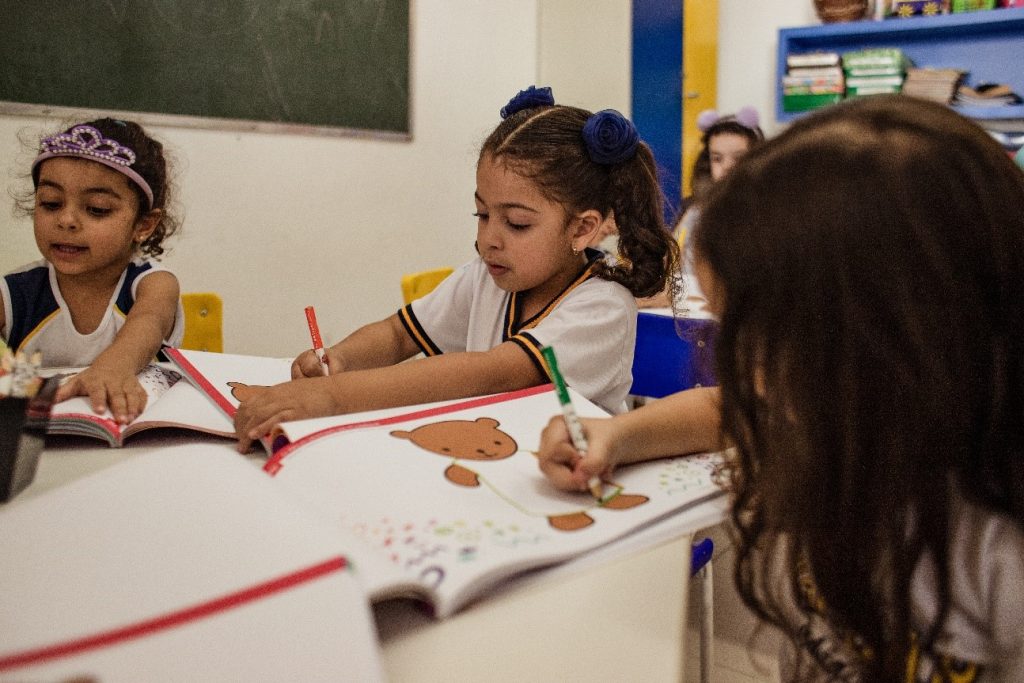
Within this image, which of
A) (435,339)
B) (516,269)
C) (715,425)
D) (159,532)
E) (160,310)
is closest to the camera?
(159,532)

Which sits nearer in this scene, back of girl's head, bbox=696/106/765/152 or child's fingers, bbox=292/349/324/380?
child's fingers, bbox=292/349/324/380

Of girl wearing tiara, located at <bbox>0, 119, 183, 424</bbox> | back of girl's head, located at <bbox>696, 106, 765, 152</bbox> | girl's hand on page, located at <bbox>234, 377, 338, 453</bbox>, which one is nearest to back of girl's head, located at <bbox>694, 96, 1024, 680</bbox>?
girl's hand on page, located at <bbox>234, 377, 338, 453</bbox>

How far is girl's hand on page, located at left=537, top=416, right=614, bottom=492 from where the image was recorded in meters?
0.64

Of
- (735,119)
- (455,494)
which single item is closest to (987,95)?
(735,119)

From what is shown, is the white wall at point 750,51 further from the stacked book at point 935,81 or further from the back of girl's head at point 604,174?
the back of girl's head at point 604,174

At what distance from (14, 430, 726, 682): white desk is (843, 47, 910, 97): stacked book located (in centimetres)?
370

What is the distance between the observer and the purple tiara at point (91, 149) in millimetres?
1402

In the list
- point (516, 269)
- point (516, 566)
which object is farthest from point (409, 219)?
point (516, 566)

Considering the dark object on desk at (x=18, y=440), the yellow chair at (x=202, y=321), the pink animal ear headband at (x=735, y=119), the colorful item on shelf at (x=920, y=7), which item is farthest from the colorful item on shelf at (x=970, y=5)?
the dark object on desk at (x=18, y=440)

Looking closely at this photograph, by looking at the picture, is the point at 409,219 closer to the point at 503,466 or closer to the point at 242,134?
the point at 242,134

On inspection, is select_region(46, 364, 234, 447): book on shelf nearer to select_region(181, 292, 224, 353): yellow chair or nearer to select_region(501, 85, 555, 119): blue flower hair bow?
select_region(501, 85, 555, 119): blue flower hair bow

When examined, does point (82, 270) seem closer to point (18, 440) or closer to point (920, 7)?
point (18, 440)

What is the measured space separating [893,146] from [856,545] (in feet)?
0.80

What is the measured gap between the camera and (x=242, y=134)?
8.90 ft
